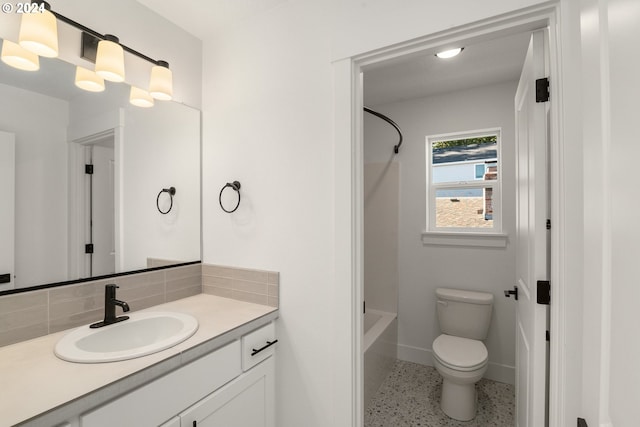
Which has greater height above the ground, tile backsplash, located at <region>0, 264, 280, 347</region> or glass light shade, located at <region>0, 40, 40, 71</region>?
glass light shade, located at <region>0, 40, 40, 71</region>

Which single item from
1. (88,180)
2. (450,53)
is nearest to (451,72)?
(450,53)

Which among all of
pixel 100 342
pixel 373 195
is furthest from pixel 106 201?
pixel 373 195

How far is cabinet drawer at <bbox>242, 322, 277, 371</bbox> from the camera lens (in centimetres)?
130

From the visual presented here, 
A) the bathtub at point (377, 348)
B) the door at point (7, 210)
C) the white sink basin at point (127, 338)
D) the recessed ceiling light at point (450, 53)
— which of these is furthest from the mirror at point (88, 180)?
the recessed ceiling light at point (450, 53)

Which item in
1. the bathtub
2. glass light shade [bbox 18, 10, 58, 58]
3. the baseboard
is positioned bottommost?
the baseboard

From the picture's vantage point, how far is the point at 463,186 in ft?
8.71

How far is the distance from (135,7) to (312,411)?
226cm

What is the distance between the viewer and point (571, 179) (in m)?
0.91

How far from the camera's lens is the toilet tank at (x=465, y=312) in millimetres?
2322

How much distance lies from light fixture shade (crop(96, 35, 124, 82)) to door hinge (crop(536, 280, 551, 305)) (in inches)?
79.0

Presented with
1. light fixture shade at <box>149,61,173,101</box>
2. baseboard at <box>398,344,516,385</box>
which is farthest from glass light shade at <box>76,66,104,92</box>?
baseboard at <box>398,344,516,385</box>

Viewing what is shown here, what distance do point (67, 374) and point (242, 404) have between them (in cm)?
68

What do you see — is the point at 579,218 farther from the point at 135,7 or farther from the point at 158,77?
the point at 135,7

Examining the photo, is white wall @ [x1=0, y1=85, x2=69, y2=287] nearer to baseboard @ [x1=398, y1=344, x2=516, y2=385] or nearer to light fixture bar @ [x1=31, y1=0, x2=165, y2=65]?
light fixture bar @ [x1=31, y1=0, x2=165, y2=65]
